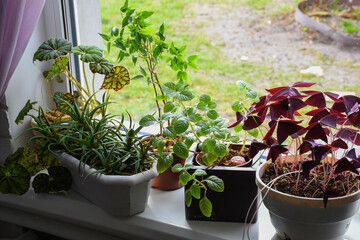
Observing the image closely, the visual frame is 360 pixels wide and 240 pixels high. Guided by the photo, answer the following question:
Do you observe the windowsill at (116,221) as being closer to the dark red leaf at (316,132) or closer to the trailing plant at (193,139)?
the trailing plant at (193,139)

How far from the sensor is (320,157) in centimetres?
85

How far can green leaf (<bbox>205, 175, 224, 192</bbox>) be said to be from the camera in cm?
99

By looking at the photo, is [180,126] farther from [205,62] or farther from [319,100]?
[205,62]

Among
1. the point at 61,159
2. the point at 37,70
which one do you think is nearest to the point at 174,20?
the point at 37,70

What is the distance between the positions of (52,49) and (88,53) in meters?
0.10

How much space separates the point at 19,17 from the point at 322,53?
2.88 feet

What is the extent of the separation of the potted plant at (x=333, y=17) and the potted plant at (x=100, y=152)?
54 cm

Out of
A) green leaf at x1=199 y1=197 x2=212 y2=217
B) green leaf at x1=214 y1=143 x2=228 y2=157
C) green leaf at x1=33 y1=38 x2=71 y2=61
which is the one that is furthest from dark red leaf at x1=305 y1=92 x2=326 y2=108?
green leaf at x1=33 y1=38 x2=71 y2=61

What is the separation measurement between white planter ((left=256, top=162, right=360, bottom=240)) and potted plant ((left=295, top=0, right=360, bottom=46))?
1.60 ft

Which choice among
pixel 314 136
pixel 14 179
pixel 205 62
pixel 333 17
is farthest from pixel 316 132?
pixel 14 179

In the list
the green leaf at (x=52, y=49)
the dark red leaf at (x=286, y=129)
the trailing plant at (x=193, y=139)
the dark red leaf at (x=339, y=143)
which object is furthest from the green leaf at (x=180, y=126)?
the green leaf at (x=52, y=49)

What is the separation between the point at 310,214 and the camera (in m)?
0.87

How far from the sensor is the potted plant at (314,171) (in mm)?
858

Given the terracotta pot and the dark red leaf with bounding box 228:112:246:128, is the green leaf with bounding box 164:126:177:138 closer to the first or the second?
the dark red leaf with bounding box 228:112:246:128
